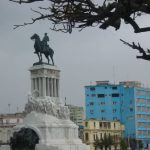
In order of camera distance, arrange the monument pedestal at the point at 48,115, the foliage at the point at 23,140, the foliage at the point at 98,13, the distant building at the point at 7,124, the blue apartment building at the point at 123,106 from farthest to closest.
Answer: the blue apartment building at the point at 123,106, the distant building at the point at 7,124, the monument pedestal at the point at 48,115, the foliage at the point at 23,140, the foliage at the point at 98,13

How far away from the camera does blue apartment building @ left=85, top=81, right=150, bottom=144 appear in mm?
107938

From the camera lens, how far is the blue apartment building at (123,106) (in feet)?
354

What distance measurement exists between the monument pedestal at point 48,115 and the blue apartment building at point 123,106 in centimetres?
4947

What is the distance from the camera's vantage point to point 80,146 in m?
57.5

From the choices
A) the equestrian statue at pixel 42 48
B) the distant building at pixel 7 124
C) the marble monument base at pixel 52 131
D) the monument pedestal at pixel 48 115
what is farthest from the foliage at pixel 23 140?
the distant building at pixel 7 124

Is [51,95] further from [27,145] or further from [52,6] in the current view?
[52,6]

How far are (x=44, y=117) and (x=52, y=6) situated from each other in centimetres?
4995

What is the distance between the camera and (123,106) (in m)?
111

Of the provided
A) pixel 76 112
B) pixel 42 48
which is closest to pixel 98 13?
pixel 42 48

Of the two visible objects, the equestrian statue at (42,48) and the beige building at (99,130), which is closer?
the equestrian statue at (42,48)

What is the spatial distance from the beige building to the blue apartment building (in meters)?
8.05

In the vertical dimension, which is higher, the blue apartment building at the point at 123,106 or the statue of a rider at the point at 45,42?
the statue of a rider at the point at 45,42

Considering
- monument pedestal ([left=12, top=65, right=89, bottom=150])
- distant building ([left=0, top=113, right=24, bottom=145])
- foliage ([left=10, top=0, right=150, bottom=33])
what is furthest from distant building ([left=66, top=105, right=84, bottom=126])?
foliage ([left=10, top=0, right=150, bottom=33])

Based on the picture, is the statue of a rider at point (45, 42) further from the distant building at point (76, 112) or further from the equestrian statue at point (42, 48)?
the distant building at point (76, 112)
